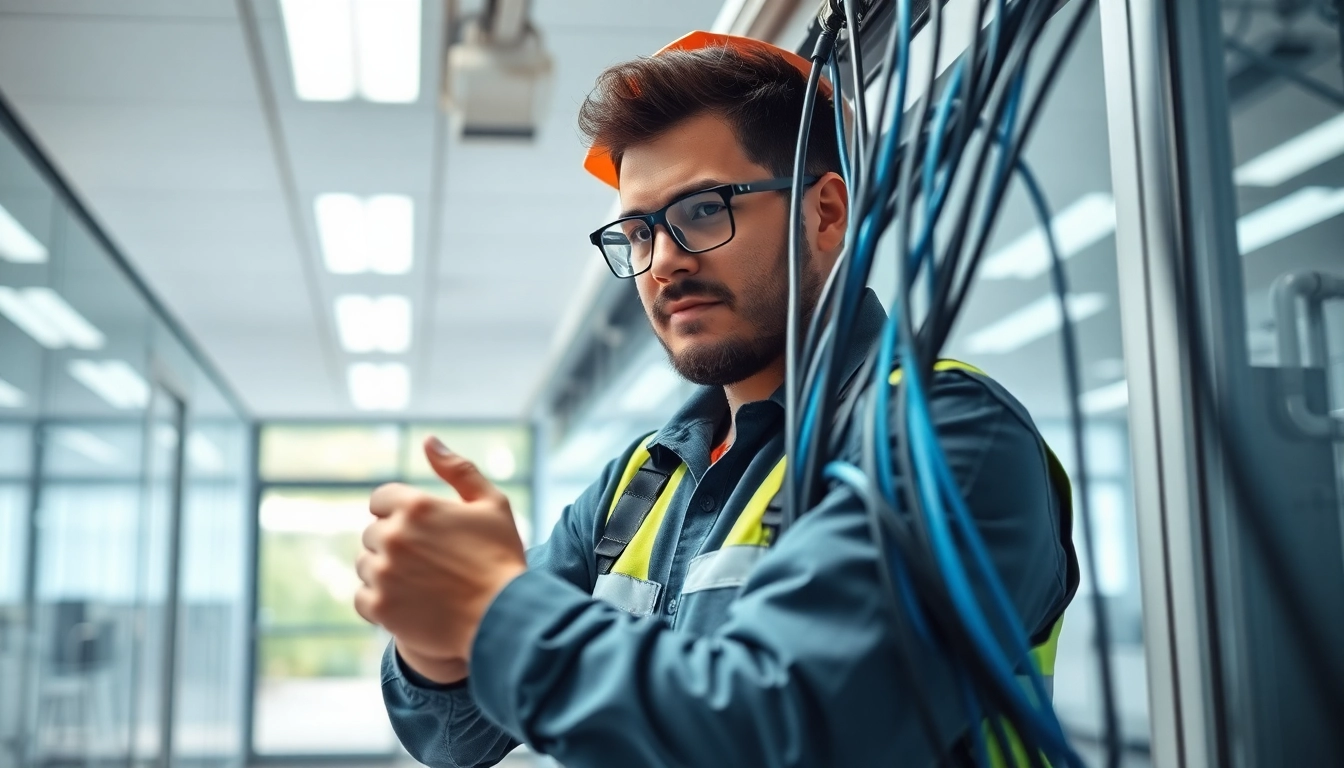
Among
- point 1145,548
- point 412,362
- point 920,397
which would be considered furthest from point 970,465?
point 412,362

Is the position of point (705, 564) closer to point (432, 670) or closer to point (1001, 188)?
point (432, 670)

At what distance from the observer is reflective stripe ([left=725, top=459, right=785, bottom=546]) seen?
792mm

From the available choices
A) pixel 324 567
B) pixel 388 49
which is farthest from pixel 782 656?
pixel 324 567

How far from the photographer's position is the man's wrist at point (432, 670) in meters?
0.72

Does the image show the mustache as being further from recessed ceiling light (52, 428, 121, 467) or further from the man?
recessed ceiling light (52, 428, 121, 467)

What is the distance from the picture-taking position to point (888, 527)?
1.95ft

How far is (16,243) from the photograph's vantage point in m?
2.55

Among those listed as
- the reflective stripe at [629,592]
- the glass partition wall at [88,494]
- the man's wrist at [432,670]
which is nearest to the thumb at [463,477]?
the man's wrist at [432,670]

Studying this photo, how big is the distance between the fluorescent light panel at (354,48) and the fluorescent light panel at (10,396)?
92 cm

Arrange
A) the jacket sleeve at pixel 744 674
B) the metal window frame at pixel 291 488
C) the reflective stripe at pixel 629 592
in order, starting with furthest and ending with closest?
the metal window frame at pixel 291 488
the reflective stripe at pixel 629 592
the jacket sleeve at pixel 744 674

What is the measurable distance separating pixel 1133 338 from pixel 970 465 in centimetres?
26

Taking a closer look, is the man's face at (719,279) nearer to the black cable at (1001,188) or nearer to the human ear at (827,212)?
the human ear at (827,212)

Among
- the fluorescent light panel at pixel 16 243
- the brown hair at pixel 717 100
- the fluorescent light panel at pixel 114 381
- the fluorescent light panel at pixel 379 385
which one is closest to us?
the brown hair at pixel 717 100

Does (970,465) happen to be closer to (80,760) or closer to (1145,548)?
(1145,548)
